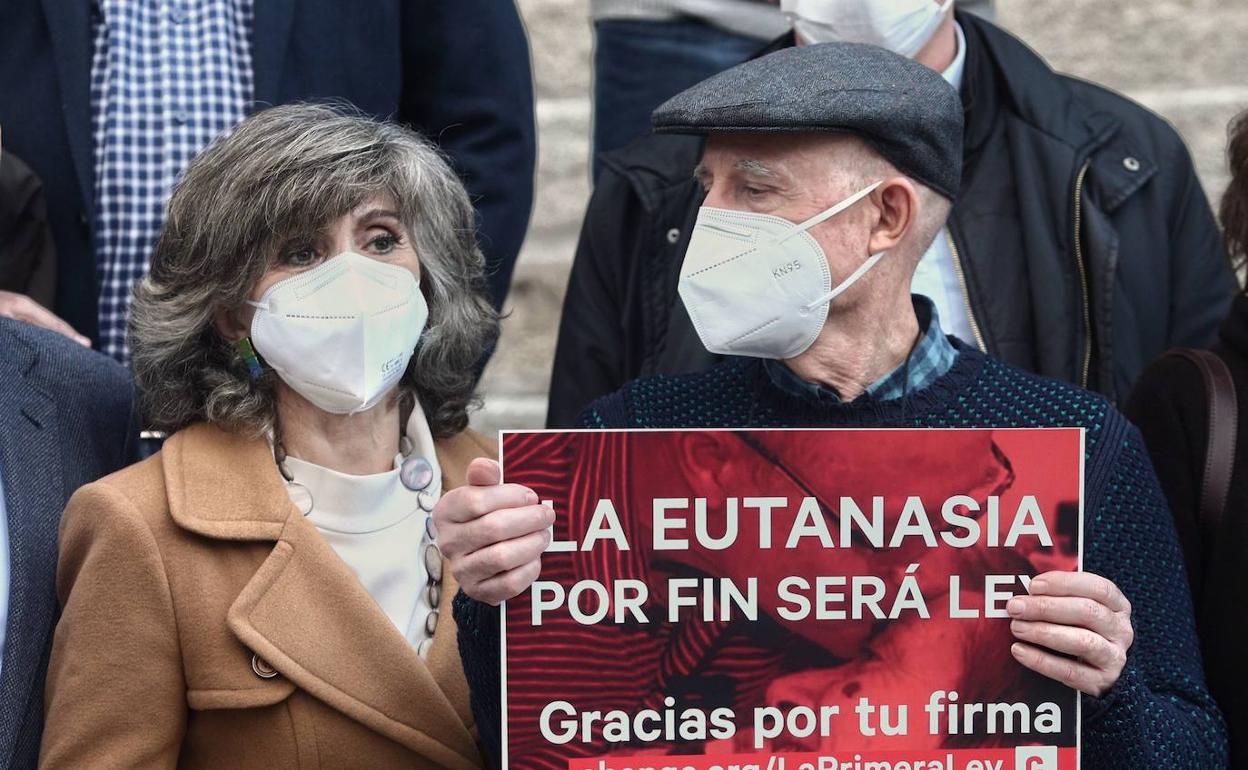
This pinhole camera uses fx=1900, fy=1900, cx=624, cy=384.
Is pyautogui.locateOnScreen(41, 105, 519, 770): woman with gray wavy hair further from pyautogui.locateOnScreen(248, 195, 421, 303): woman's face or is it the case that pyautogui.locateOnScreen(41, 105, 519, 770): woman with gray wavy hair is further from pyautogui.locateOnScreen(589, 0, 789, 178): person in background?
pyautogui.locateOnScreen(589, 0, 789, 178): person in background

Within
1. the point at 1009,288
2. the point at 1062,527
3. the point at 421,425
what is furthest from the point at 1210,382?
the point at 421,425

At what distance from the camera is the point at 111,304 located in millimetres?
3877

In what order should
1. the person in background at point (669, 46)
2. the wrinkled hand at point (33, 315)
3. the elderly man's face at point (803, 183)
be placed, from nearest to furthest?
the elderly man's face at point (803, 183), the wrinkled hand at point (33, 315), the person in background at point (669, 46)

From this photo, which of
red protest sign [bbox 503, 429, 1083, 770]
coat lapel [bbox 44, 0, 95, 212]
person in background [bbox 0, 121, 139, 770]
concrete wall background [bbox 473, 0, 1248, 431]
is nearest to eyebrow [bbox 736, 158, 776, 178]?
red protest sign [bbox 503, 429, 1083, 770]

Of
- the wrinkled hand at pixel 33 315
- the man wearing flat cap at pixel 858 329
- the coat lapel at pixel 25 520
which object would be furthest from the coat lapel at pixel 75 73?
the man wearing flat cap at pixel 858 329

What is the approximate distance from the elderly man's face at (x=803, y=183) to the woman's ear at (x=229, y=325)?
85cm

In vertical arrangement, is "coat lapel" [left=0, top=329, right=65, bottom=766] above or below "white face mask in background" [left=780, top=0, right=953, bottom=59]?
below

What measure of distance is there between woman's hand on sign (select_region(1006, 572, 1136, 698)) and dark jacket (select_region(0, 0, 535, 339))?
1.69 meters

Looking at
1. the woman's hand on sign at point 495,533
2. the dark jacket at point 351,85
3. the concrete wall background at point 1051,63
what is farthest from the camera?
the concrete wall background at point 1051,63

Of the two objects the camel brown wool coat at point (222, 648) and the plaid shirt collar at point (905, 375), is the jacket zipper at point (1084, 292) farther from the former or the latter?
the camel brown wool coat at point (222, 648)

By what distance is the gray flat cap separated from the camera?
2.71m

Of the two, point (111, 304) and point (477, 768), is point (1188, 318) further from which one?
point (111, 304)

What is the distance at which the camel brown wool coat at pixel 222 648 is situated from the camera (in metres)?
2.81

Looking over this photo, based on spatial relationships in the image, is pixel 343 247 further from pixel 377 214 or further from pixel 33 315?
pixel 33 315
